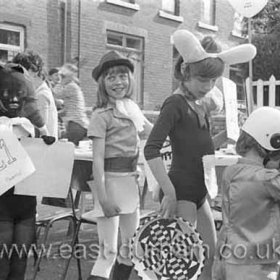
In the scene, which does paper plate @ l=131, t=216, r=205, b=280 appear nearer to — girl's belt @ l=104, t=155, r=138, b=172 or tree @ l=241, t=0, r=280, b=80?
girl's belt @ l=104, t=155, r=138, b=172

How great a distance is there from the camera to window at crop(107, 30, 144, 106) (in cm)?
1335

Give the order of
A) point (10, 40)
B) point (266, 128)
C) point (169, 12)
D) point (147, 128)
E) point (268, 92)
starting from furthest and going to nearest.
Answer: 1. point (169, 12)
2. point (10, 40)
3. point (268, 92)
4. point (147, 128)
5. point (266, 128)

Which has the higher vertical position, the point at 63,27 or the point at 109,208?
the point at 63,27

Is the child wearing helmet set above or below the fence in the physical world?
below

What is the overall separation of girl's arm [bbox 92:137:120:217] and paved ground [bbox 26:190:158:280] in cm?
100

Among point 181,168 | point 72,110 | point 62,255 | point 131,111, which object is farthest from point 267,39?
point 181,168

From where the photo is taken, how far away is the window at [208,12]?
16109 mm

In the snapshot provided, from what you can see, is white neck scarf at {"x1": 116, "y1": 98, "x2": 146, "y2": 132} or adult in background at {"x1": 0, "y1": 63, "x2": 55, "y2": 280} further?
white neck scarf at {"x1": 116, "y1": 98, "x2": 146, "y2": 132}

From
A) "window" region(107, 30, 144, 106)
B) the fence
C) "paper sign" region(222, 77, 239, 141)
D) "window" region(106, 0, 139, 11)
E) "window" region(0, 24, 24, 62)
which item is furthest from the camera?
"window" region(107, 30, 144, 106)

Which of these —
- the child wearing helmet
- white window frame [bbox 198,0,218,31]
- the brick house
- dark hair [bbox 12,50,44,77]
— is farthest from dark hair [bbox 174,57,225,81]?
white window frame [bbox 198,0,218,31]

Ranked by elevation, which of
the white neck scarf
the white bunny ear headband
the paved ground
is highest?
the white bunny ear headband

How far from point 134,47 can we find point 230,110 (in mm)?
10555

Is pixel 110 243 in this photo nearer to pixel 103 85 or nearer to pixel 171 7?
pixel 103 85

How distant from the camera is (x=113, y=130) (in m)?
3.24
